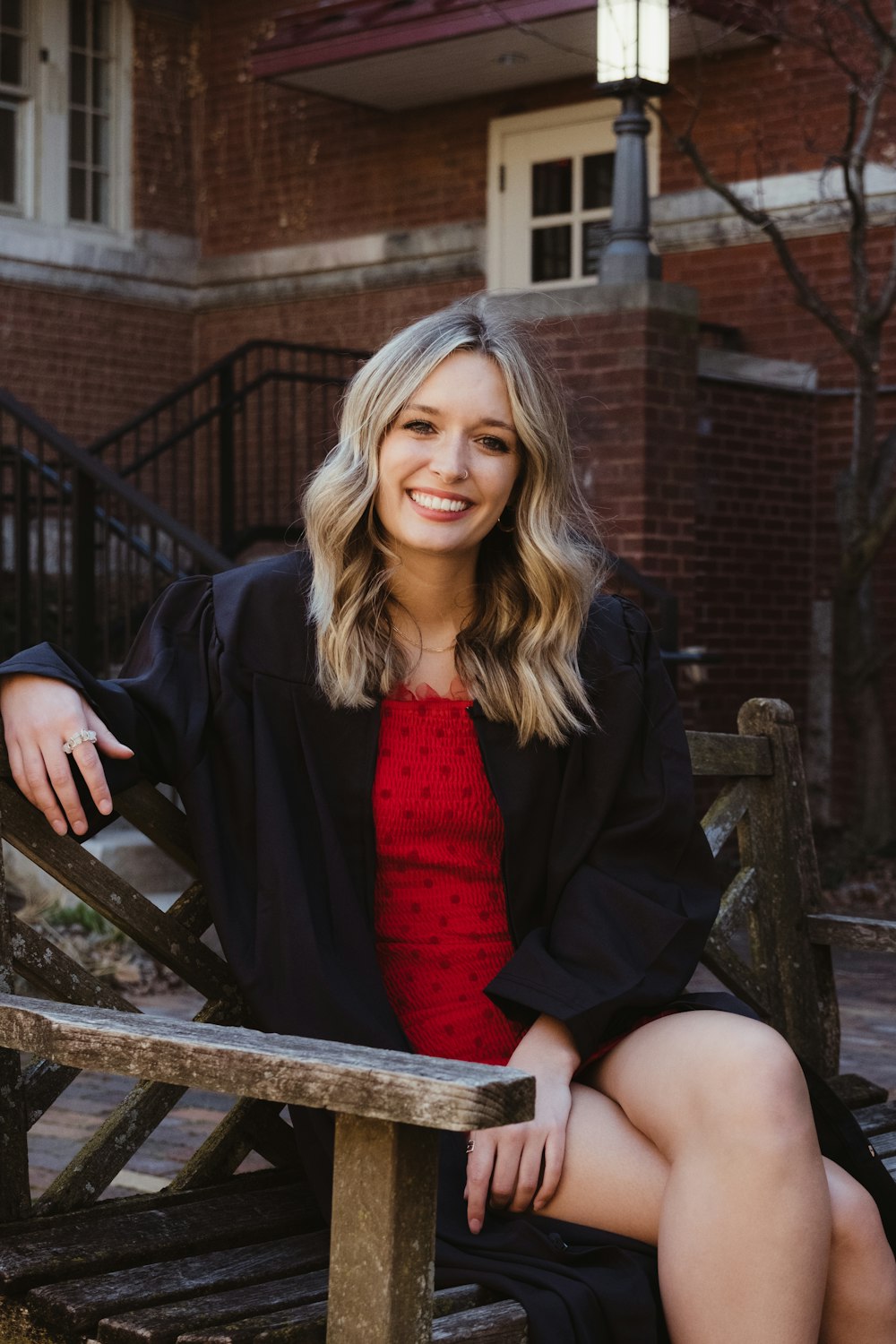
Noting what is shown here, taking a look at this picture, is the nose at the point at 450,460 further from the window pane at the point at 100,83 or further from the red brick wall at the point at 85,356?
the window pane at the point at 100,83

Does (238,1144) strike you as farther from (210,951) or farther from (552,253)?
(552,253)

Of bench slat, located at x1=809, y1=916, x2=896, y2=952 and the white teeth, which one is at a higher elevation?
the white teeth

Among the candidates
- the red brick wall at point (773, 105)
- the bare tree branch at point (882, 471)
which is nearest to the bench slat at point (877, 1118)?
the bare tree branch at point (882, 471)

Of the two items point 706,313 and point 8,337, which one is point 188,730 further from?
point 8,337

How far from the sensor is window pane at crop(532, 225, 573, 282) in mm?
11898

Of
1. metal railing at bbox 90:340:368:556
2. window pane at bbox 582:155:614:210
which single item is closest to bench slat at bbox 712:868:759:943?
metal railing at bbox 90:340:368:556

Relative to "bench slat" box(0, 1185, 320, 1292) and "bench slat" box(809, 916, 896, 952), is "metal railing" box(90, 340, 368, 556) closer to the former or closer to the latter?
"bench slat" box(809, 916, 896, 952)

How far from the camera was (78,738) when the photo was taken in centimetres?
240

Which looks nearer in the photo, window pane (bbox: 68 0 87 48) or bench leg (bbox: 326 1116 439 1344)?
bench leg (bbox: 326 1116 439 1344)

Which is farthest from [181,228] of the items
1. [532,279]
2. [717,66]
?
[717,66]

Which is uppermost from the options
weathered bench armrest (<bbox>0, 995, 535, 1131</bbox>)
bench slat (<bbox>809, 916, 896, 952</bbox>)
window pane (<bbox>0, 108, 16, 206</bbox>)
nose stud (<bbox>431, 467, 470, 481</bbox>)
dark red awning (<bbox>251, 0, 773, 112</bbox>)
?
dark red awning (<bbox>251, 0, 773, 112</bbox>)

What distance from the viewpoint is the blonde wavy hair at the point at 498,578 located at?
262 centimetres

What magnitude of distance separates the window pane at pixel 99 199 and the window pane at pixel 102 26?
90 cm

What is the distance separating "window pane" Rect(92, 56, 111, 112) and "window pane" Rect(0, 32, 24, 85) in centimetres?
59
